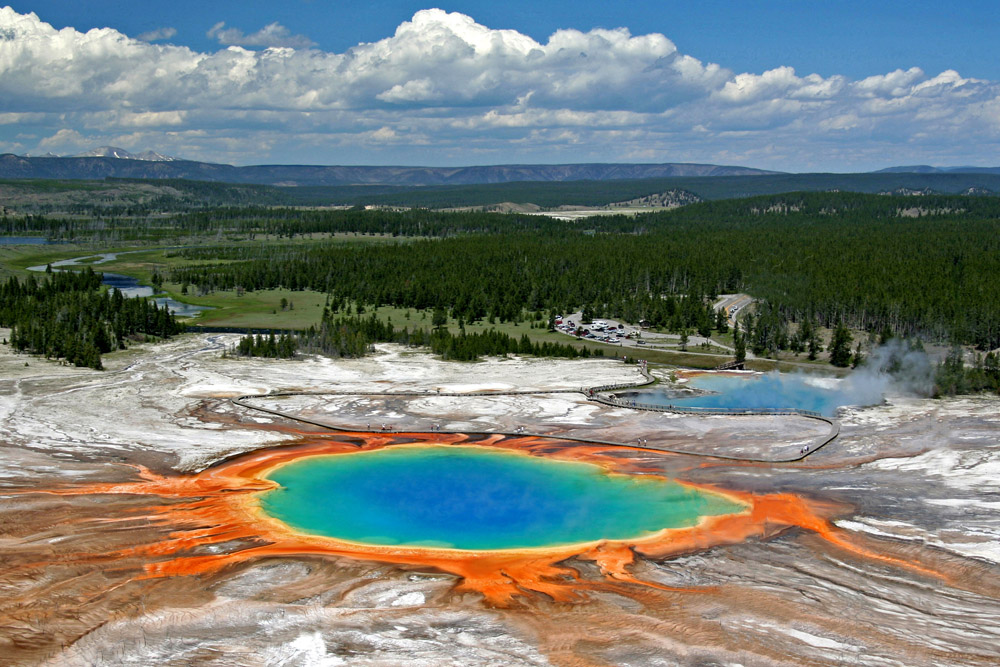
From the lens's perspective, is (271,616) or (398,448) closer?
(271,616)

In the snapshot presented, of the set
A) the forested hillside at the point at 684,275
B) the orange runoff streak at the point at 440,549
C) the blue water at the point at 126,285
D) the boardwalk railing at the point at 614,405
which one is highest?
the forested hillside at the point at 684,275

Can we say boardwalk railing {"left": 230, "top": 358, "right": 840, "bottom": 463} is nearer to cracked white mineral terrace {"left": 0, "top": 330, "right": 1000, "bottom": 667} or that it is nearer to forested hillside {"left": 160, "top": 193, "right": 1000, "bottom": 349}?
cracked white mineral terrace {"left": 0, "top": 330, "right": 1000, "bottom": 667}

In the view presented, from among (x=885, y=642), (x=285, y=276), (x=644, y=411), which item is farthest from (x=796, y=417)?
(x=285, y=276)

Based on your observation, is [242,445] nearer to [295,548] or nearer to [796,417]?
→ [295,548]

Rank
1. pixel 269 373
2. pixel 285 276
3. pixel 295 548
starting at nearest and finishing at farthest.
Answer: pixel 295 548 < pixel 269 373 < pixel 285 276

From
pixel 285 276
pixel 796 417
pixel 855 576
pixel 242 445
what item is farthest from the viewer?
pixel 285 276

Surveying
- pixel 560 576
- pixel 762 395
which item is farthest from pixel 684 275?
pixel 560 576

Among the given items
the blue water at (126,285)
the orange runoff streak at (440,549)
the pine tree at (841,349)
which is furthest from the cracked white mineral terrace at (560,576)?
the blue water at (126,285)

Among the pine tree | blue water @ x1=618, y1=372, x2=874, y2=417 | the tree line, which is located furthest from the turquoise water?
the pine tree

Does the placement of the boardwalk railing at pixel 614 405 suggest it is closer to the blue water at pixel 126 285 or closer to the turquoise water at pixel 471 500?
the turquoise water at pixel 471 500
